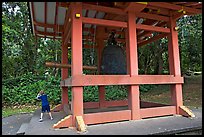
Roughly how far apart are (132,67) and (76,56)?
1575mm

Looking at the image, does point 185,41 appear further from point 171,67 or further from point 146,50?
point 171,67

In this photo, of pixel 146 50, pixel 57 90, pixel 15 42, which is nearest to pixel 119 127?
pixel 57 90

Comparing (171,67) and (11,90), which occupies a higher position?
(171,67)

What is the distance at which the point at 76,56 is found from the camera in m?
4.57

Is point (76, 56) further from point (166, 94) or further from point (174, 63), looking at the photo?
point (166, 94)

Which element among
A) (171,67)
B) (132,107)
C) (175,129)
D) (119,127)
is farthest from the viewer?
(171,67)

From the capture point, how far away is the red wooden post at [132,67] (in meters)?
5.04

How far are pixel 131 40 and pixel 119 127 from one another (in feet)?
7.75

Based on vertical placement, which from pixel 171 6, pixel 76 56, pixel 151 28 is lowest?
pixel 76 56

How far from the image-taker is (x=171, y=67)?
19.2ft

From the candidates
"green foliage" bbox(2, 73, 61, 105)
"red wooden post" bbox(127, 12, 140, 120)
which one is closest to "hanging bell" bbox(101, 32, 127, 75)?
"red wooden post" bbox(127, 12, 140, 120)

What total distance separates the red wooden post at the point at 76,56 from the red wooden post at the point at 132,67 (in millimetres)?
1407

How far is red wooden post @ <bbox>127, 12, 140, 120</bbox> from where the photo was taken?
199 inches

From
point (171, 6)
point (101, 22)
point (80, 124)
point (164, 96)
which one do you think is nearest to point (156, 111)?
point (80, 124)
